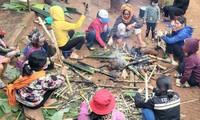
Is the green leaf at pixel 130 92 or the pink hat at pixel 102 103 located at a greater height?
the pink hat at pixel 102 103

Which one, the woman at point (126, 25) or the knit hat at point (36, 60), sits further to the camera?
the woman at point (126, 25)

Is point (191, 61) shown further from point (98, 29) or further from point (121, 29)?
point (98, 29)

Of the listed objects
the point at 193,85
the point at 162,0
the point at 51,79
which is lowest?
the point at 193,85

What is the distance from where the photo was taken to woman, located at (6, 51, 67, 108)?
553 cm

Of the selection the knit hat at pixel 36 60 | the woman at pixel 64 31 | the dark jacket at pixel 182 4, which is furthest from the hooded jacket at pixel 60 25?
the dark jacket at pixel 182 4

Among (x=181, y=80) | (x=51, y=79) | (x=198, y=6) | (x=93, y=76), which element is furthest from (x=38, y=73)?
(x=198, y=6)

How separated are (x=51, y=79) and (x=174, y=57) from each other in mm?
3843

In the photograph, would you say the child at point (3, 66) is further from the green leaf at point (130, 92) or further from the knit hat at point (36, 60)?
the green leaf at point (130, 92)

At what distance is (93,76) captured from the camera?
23.7 feet

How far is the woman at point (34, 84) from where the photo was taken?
5.53 m

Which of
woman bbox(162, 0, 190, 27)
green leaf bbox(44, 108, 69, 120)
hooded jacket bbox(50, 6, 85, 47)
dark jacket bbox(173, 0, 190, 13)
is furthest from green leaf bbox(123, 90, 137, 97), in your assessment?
dark jacket bbox(173, 0, 190, 13)

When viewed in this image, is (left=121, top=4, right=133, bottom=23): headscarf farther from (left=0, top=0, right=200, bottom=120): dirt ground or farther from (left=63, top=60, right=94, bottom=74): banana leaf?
(left=63, top=60, right=94, bottom=74): banana leaf

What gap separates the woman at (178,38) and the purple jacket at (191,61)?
0.79m

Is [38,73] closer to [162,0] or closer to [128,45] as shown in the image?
[128,45]
